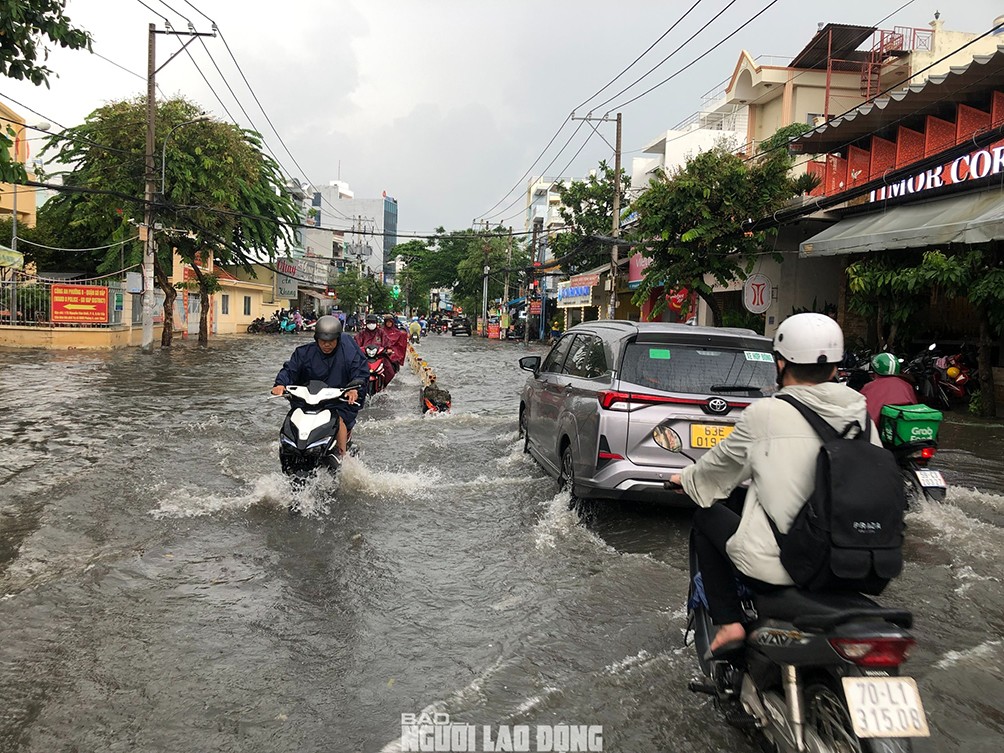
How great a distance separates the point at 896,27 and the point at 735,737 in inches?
1210

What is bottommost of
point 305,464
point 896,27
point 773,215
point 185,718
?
point 185,718

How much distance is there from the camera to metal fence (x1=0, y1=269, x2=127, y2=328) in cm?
2670

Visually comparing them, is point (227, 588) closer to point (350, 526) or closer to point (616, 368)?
point (350, 526)

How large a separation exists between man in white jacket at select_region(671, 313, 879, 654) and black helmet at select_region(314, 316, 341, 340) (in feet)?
14.1

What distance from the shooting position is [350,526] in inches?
246

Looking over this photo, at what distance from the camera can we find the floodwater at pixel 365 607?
3.38m

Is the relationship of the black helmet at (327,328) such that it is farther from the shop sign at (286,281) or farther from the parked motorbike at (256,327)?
the shop sign at (286,281)

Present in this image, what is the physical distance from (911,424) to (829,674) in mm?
4183

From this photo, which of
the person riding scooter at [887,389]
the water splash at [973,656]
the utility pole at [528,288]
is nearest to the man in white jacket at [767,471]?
the water splash at [973,656]

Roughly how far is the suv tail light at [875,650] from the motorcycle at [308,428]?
4643 mm

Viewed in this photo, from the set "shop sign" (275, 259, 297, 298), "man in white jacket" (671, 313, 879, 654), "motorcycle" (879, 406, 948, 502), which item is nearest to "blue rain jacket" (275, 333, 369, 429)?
"motorcycle" (879, 406, 948, 502)

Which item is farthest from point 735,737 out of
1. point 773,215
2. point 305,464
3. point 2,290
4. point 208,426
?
point 2,290

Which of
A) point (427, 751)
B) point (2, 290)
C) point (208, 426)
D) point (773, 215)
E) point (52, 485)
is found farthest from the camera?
point (2, 290)

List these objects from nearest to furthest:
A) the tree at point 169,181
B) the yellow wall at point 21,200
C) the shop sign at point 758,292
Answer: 1. the shop sign at point 758,292
2. the tree at point 169,181
3. the yellow wall at point 21,200
